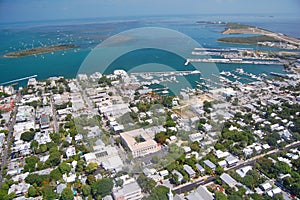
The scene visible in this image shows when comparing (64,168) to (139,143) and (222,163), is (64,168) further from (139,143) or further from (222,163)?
(222,163)

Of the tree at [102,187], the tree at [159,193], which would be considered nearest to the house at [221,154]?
the tree at [159,193]

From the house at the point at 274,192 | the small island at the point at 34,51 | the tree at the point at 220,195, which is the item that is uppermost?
the small island at the point at 34,51

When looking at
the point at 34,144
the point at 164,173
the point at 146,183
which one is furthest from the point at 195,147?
the point at 34,144

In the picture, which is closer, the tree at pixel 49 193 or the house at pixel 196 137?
the tree at pixel 49 193

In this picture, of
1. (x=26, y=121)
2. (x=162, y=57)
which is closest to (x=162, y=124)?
(x=26, y=121)

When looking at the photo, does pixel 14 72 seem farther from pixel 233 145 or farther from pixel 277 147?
pixel 277 147

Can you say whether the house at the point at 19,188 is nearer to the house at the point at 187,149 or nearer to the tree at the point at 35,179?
the tree at the point at 35,179
